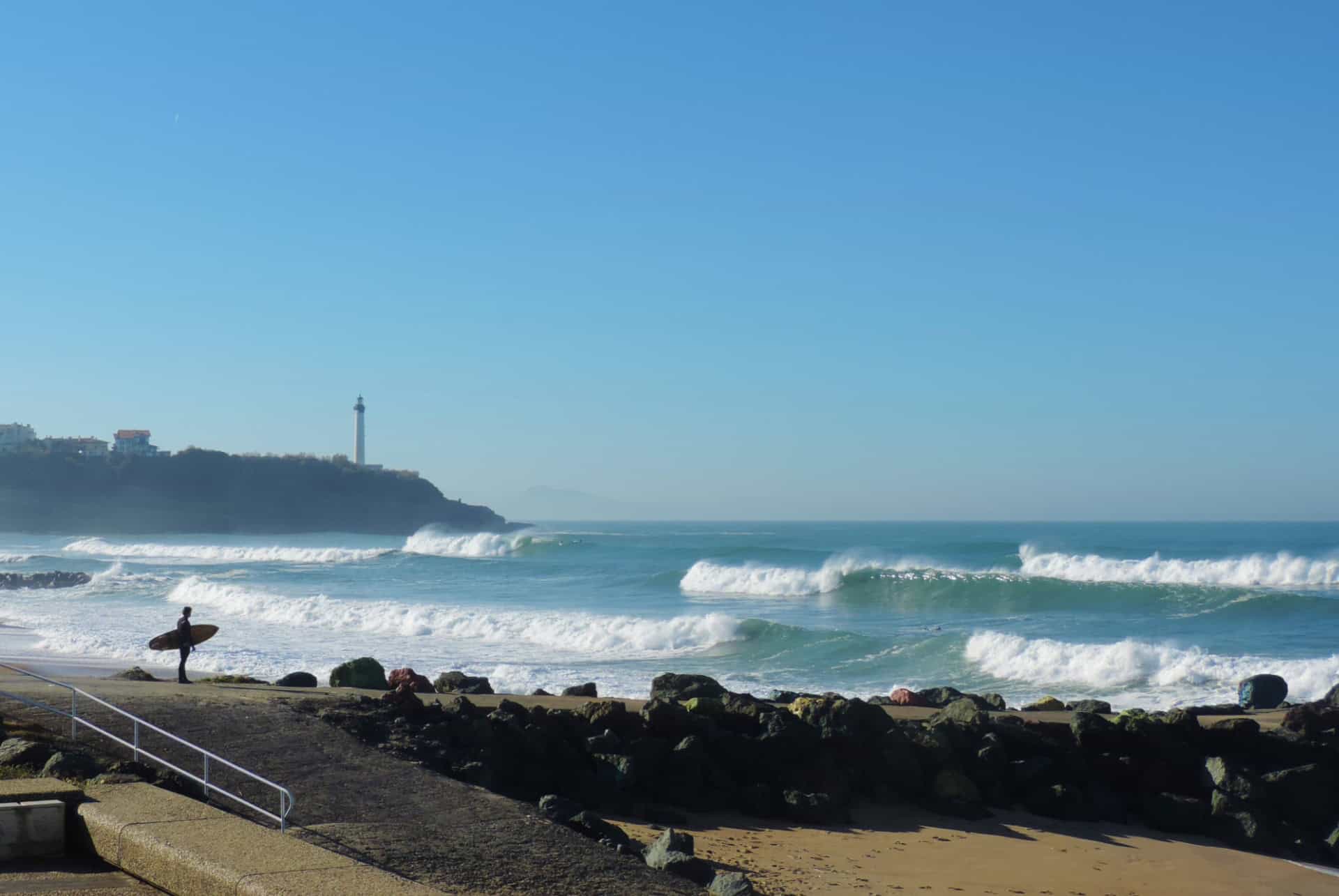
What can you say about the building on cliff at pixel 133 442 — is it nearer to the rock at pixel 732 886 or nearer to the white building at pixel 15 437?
the white building at pixel 15 437

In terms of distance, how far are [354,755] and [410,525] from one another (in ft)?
437

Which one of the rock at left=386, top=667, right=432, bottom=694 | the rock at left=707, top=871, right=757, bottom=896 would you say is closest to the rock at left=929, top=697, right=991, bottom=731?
the rock at left=707, top=871, right=757, bottom=896

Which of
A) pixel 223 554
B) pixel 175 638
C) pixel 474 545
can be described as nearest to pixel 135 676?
pixel 175 638

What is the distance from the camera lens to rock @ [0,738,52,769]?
735cm

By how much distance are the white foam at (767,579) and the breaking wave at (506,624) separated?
1204cm

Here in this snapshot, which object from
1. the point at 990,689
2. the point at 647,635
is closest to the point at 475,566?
the point at 647,635

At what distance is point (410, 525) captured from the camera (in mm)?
138625

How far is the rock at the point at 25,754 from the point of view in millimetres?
7348

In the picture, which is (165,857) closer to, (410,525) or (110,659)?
(110,659)

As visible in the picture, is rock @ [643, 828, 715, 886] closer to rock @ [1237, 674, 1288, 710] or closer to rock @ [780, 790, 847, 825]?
rock @ [780, 790, 847, 825]

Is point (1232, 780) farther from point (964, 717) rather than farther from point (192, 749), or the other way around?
point (192, 749)

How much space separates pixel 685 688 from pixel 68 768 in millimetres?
8433

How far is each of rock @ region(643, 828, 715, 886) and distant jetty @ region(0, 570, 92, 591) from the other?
41910 millimetres

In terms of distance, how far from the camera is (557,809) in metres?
8.31
